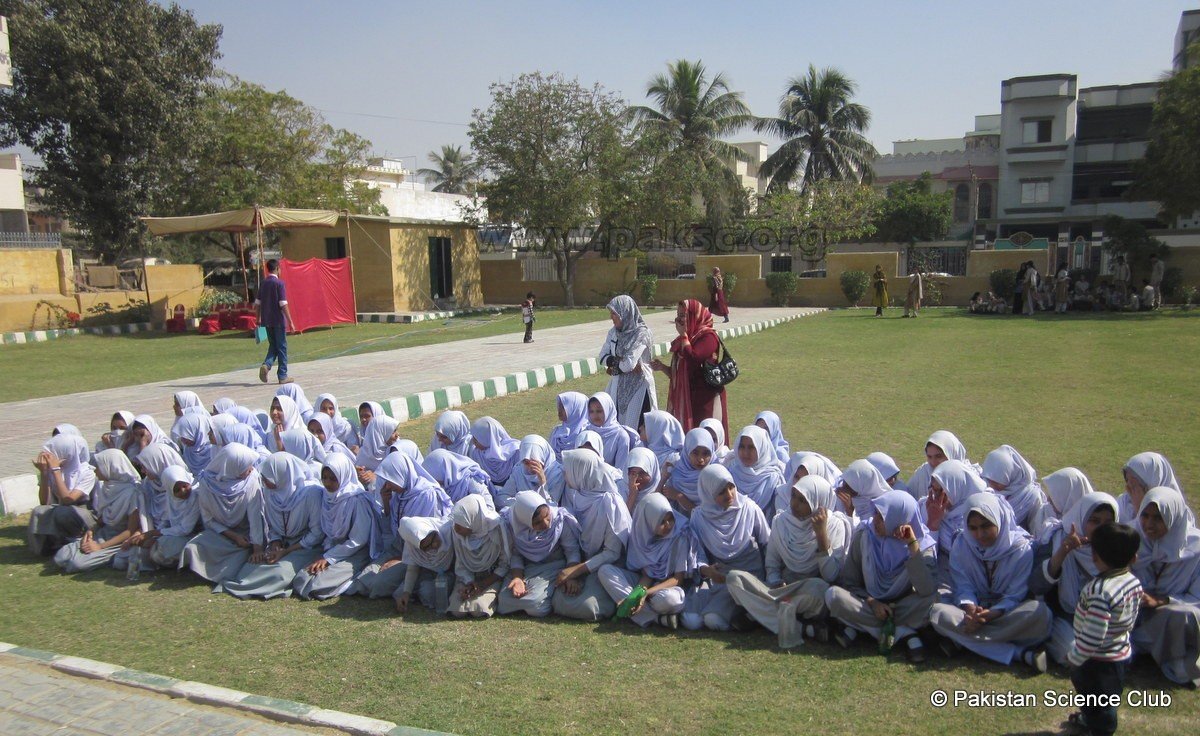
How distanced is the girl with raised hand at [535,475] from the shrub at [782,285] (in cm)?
2102

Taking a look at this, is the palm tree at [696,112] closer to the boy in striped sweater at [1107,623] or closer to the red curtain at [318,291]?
the red curtain at [318,291]

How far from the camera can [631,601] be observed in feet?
13.9

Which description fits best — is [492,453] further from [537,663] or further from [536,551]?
[537,663]

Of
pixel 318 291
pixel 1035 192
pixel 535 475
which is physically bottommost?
pixel 535 475

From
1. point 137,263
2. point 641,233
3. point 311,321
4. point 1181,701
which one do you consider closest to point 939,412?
point 1181,701

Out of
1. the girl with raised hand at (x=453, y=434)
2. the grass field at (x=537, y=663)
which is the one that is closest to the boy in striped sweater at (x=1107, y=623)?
the grass field at (x=537, y=663)

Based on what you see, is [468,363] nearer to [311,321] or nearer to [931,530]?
[311,321]

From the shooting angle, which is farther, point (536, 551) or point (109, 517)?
point (109, 517)

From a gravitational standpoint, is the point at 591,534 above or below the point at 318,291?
below

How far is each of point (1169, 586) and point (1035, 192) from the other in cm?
3818

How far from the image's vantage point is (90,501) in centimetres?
571

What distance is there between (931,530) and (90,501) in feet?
17.5

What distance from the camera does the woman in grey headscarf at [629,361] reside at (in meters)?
6.66

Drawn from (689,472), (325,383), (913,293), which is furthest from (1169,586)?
(913,293)
